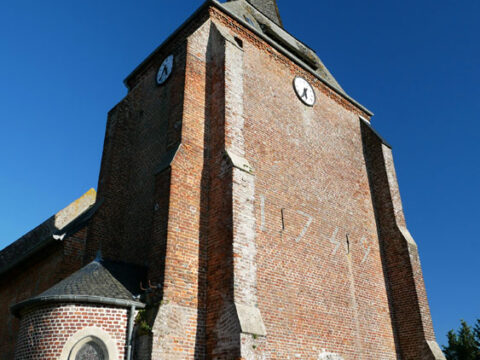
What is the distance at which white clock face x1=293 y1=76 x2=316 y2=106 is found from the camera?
13.2m

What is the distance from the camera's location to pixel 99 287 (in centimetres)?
797

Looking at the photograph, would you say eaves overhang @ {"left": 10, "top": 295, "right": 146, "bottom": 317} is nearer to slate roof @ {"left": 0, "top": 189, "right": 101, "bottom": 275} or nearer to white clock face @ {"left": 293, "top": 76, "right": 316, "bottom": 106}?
slate roof @ {"left": 0, "top": 189, "right": 101, "bottom": 275}

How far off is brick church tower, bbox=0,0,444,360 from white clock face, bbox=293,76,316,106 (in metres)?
0.08

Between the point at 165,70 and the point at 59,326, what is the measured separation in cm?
801

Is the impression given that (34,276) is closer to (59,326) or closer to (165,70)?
(59,326)

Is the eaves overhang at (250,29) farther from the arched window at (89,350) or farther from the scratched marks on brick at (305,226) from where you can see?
the arched window at (89,350)

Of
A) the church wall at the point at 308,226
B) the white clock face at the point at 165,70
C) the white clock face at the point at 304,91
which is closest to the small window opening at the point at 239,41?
the church wall at the point at 308,226

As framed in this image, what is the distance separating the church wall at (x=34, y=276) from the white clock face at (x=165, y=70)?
5124 mm

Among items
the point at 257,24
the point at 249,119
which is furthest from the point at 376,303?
the point at 257,24

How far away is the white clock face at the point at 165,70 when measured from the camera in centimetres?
1220

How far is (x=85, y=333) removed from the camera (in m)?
7.38

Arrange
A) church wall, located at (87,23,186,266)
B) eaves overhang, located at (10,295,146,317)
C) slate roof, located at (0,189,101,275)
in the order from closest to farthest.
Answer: eaves overhang, located at (10,295,146,317) < church wall, located at (87,23,186,266) < slate roof, located at (0,189,101,275)

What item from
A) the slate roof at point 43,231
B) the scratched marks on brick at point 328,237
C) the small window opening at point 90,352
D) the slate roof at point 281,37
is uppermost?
the slate roof at point 281,37

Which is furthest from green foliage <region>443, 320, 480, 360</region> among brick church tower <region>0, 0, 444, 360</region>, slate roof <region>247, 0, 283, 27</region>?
slate roof <region>247, 0, 283, 27</region>
